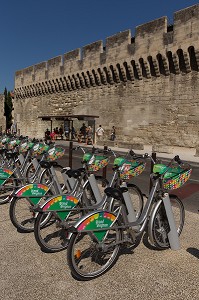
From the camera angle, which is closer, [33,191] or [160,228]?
[160,228]

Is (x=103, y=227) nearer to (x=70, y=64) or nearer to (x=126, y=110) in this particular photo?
(x=126, y=110)

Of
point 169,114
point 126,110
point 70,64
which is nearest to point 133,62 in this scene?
point 126,110

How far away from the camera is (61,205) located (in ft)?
10.2

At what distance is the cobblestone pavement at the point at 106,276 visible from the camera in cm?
238

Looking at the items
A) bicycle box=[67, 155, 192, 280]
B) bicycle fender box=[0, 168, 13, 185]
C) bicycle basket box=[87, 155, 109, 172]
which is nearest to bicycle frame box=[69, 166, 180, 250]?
bicycle box=[67, 155, 192, 280]

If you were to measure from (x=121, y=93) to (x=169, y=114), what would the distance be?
457cm

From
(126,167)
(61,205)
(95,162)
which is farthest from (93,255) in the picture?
(95,162)

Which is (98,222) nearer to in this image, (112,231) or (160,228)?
(112,231)

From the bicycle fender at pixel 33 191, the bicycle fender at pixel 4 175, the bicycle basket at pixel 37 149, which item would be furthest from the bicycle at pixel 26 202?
the bicycle basket at pixel 37 149

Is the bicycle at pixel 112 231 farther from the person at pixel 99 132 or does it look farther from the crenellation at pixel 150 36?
the person at pixel 99 132

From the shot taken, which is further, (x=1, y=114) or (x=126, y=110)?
(x=1, y=114)

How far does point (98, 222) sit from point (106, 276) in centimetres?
51

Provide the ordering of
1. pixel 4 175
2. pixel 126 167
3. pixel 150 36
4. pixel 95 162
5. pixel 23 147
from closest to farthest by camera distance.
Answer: pixel 126 167 < pixel 95 162 < pixel 4 175 < pixel 23 147 < pixel 150 36

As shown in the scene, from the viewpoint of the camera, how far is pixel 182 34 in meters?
16.0
